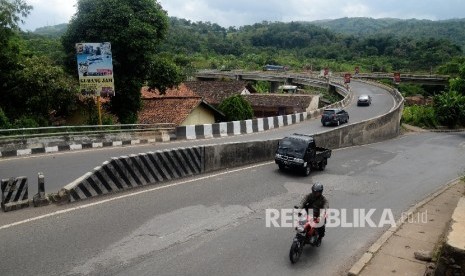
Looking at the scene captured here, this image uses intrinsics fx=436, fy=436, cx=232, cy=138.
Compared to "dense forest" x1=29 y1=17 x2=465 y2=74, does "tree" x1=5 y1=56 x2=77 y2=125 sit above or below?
below

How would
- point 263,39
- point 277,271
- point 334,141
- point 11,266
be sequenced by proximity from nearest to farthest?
1. point 11,266
2. point 277,271
3. point 334,141
4. point 263,39

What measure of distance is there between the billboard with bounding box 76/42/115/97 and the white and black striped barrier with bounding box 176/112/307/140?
16.5 ft

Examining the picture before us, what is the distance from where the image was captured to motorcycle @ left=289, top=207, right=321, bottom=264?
8.70 metres

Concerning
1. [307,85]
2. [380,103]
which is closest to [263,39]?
[307,85]

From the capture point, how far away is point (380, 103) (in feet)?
175

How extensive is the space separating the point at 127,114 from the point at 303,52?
132 m

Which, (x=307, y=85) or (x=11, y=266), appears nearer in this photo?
(x=11, y=266)

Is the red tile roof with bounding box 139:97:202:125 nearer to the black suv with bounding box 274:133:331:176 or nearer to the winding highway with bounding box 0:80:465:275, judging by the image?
the winding highway with bounding box 0:80:465:275

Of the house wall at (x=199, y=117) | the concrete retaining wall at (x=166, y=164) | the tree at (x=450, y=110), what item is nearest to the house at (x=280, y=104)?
the tree at (x=450, y=110)

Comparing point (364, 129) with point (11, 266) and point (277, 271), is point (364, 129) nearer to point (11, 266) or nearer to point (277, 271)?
point (277, 271)

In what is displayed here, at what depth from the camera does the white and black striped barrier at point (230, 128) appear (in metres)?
25.5

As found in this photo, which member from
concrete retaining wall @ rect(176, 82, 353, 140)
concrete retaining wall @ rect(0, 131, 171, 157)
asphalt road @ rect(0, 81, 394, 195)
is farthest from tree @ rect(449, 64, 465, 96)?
concrete retaining wall @ rect(0, 131, 171, 157)

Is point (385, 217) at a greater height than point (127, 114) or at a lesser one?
lesser

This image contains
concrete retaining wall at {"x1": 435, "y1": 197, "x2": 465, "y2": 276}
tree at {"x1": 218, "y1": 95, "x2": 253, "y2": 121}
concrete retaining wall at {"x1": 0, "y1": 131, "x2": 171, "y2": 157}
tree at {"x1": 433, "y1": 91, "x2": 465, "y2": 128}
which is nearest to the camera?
concrete retaining wall at {"x1": 435, "y1": 197, "x2": 465, "y2": 276}
